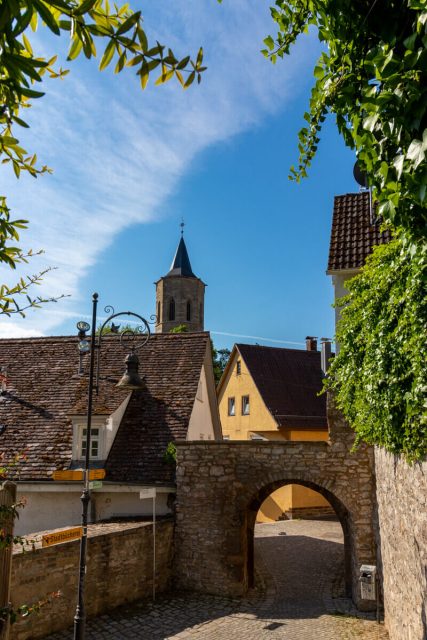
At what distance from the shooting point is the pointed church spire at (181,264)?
64125mm

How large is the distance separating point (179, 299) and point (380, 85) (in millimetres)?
60550

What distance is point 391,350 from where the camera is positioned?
20.4 feet

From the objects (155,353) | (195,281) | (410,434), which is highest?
(195,281)

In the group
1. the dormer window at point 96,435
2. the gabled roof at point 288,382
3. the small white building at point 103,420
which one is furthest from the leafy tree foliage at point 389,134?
the gabled roof at point 288,382

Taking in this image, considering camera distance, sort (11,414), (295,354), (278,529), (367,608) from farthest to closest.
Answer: (295,354), (278,529), (11,414), (367,608)

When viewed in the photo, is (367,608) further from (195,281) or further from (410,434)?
(195,281)

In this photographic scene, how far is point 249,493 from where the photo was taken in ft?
42.9

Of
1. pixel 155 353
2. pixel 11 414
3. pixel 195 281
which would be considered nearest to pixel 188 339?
pixel 155 353

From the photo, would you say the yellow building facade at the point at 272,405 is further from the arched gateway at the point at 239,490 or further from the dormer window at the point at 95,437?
the dormer window at the point at 95,437

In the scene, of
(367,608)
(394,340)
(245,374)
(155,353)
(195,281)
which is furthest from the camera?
(195,281)

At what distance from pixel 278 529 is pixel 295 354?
10.9 m

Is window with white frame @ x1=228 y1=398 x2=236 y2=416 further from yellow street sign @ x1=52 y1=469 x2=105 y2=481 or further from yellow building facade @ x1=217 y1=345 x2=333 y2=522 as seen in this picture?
yellow street sign @ x1=52 y1=469 x2=105 y2=481

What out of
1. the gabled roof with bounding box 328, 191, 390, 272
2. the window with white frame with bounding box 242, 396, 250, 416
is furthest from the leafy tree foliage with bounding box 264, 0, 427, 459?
the window with white frame with bounding box 242, 396, 250, 416

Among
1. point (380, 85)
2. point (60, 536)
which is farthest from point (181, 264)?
point (380, 85)
